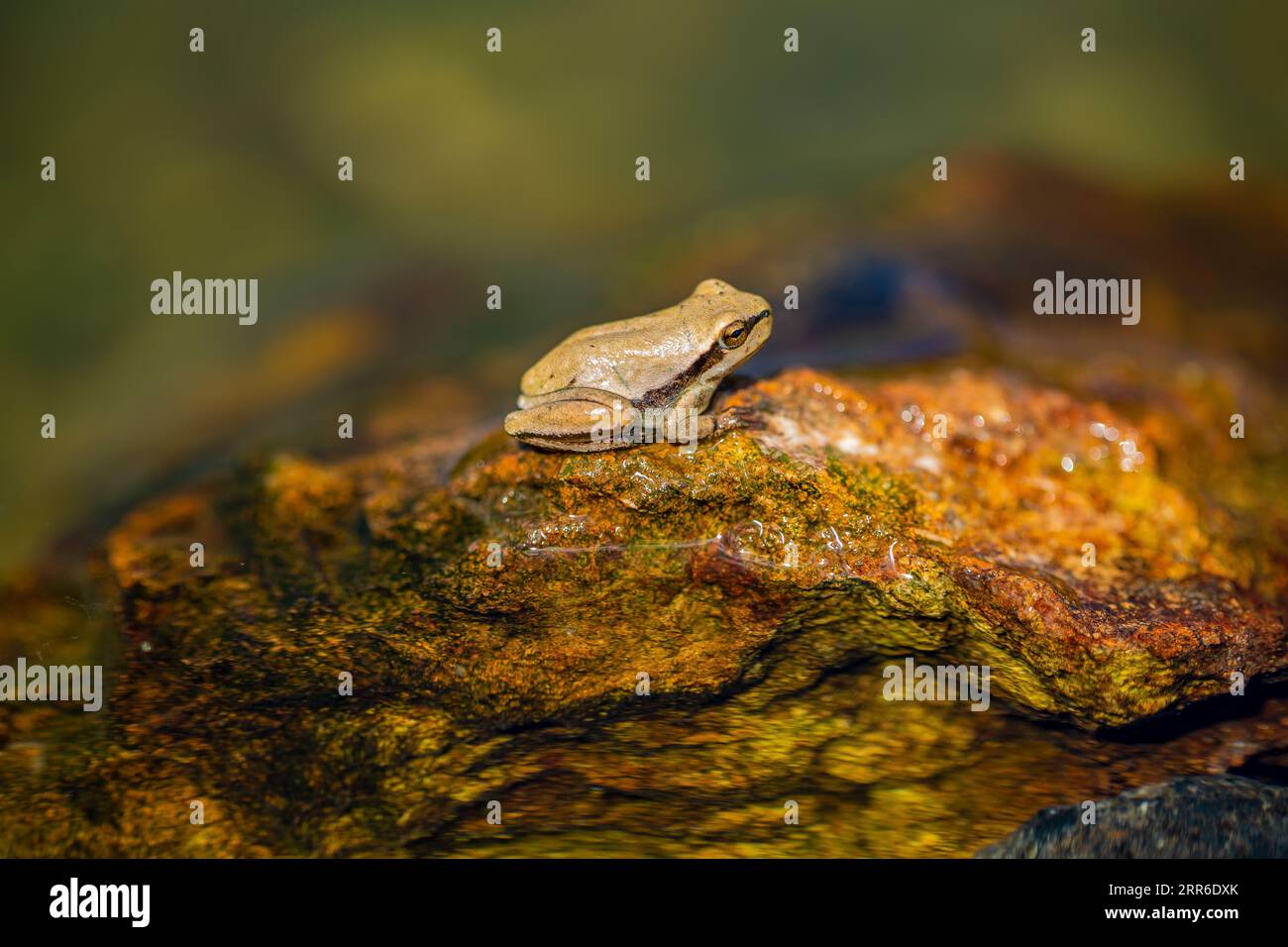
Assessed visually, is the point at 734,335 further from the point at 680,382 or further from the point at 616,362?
the point at 616,362

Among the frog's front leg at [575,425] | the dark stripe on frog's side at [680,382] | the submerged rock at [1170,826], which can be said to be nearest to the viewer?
the submerged rock at [1170,826]

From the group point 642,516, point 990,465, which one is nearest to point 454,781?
point 642,516

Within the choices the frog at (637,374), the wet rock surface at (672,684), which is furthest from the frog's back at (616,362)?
the wet rock surface at (672,684)

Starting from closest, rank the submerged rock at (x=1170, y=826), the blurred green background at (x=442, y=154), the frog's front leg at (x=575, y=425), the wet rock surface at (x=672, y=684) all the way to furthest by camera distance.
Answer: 1. the submerged rock at (x=1170, y=826)
2. the wet rock surface at (x=672, y=684)
3. the frog's front leg at (x=575, y=425)
4. the blurred green background at (x=442, y=154)

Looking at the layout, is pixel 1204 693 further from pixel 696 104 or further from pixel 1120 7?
pixel 1120 7

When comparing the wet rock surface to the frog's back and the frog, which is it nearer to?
the frog

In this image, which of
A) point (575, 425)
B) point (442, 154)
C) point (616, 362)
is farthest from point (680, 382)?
point (442, 154)

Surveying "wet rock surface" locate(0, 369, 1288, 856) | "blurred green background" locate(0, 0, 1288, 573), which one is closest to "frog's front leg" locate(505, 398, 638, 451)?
"wet rock surface" locate(0, 369, 1288, 856)

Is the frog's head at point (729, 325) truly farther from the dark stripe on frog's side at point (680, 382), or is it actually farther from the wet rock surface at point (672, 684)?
the wet rock surface at point (672, 684)
